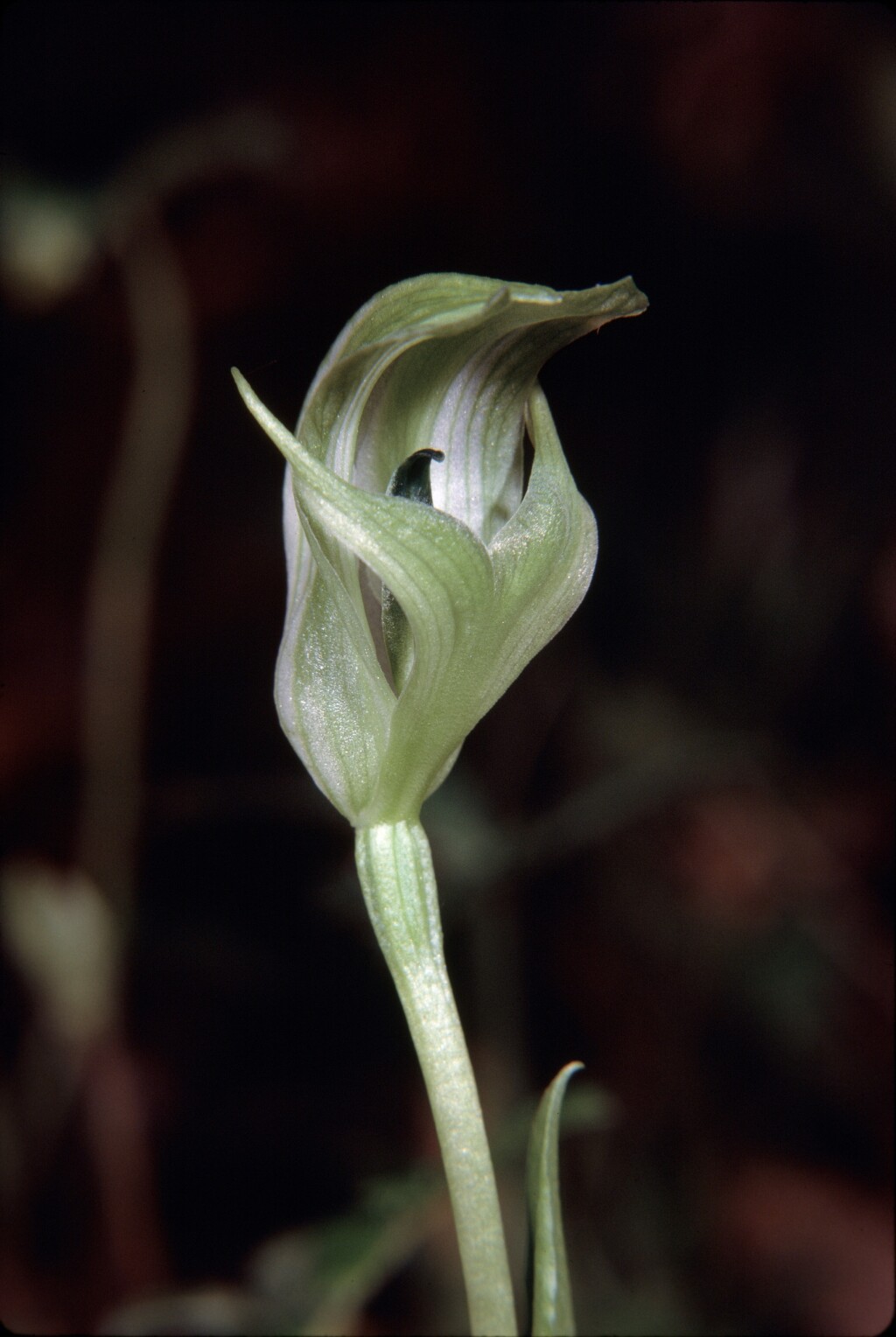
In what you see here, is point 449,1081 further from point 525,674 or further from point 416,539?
point 525,674

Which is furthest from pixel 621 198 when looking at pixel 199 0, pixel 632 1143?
pixel 632 1143

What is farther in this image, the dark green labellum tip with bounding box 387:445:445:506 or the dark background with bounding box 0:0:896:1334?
the dark background with bounding box 0:0:896:1334

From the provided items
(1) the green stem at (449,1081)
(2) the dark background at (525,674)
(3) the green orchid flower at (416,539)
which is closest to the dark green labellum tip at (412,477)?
(3) the green orchid flower at (416,539)

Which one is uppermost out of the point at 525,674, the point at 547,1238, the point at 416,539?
the point at 416,539

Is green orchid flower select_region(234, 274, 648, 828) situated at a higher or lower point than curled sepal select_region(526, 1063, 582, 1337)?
higher

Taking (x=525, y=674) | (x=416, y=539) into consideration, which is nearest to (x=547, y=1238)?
(x=416, y=539)

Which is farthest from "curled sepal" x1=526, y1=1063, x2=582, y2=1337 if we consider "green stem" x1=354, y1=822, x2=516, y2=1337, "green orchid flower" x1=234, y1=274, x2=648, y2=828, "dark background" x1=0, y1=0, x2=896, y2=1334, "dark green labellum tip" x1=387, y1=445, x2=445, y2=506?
"dark background" x1=0, y1=0, x2=896, y2=1334

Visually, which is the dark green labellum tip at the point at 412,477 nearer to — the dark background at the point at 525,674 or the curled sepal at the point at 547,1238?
the curled sepal at the point at 547,1238

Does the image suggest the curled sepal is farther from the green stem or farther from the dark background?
the dark background
